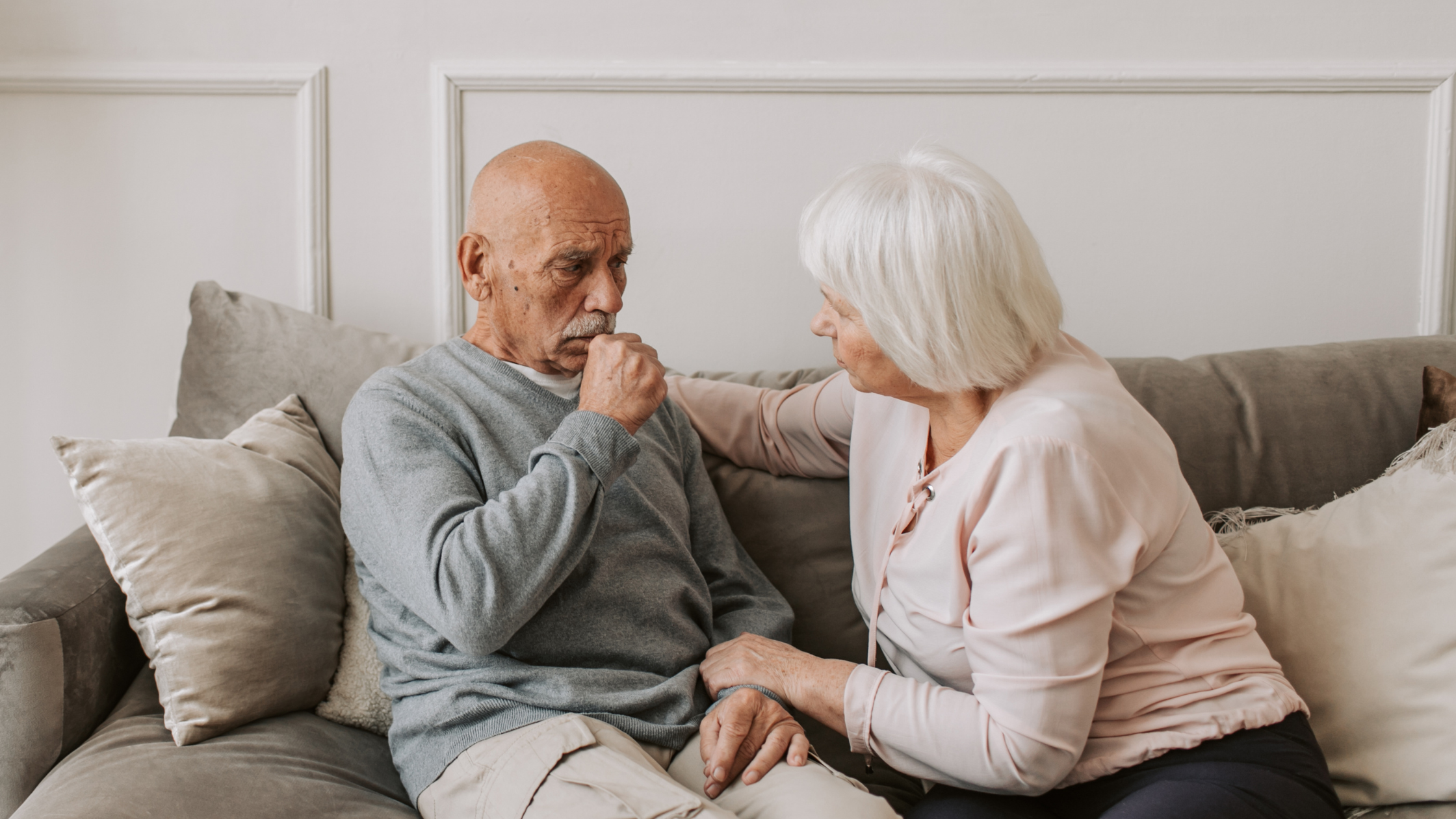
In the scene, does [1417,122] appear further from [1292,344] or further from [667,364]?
[667,364]

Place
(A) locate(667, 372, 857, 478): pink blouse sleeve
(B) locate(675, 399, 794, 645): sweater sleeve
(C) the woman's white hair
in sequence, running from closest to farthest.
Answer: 1. (C) the woman's white hair
2. (B) locate(675, 399, 794, 645): sweater sleeve
3. (A) locate(667, 372, 857, 478): pink blouse sleeve

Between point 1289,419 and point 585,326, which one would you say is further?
point 1289,419

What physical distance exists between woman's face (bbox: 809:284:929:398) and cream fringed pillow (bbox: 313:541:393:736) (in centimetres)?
81

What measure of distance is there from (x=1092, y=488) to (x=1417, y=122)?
1.57 m

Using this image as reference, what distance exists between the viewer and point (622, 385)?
3.87ft

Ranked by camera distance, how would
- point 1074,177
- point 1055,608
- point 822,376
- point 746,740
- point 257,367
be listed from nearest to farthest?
1. point 1055,608
2. point 746,740
3. point 257,367
4. point 822,376
5. point 1074,177

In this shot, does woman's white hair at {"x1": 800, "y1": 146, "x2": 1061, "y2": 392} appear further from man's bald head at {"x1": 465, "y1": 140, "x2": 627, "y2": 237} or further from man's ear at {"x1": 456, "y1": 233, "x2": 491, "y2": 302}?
man's ear at {"x1": 456, "y1": 233, "x2": 491, "y2": 302}

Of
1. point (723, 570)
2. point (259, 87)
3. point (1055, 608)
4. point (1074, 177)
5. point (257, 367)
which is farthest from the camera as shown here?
point (1074, 177)

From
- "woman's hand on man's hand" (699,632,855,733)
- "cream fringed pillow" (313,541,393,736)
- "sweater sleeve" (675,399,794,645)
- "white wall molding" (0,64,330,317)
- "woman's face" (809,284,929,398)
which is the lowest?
"cream fringed pillow" (313,541,393,736)

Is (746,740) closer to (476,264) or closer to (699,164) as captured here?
(476,264)

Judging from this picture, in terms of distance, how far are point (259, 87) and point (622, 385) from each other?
1179 mm

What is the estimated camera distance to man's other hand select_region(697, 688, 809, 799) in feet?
3.68

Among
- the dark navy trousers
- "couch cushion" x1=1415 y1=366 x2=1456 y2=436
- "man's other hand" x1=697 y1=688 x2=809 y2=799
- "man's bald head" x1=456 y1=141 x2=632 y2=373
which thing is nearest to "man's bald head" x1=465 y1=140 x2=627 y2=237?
"man's bald head" x1=456 y1=141 x2=632 y2=373

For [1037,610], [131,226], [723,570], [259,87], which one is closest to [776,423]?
[723,570]
